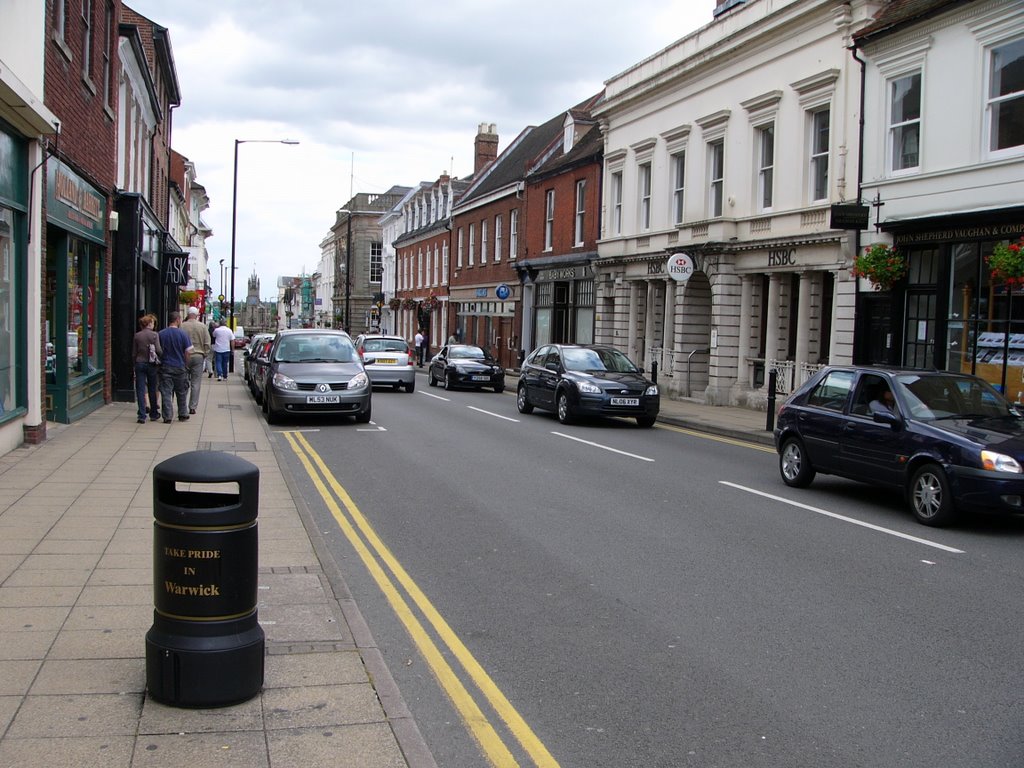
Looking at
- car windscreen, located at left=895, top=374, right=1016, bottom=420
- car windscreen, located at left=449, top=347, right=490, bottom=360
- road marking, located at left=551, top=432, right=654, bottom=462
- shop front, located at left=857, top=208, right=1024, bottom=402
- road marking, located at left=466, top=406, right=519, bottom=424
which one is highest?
shop front, located at left=857, top=208, right=1024, bottom=402

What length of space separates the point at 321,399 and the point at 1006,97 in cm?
1236

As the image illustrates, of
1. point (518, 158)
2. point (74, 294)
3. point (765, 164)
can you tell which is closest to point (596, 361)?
point (765, 164)

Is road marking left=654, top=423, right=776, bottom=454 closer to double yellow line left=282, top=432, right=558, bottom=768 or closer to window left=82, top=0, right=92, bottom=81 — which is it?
double yellow line left=282, top=432, right=558, bottom=768

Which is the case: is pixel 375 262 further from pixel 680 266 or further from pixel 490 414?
pixel 490 414

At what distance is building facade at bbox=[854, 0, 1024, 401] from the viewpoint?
1562 centimetres

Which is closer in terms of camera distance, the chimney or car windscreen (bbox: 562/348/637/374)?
car windscreen (bbox: 562/348/637/374)

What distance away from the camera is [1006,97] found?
51.4 feet

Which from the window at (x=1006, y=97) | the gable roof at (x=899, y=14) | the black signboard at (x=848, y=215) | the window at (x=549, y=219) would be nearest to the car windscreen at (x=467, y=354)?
the window at (x=549, y=219)

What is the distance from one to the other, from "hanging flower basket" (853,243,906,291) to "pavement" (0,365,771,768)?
478 inches

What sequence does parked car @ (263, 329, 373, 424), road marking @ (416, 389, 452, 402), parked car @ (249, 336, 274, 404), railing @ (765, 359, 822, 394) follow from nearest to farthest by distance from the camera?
1. parked car @ (263, 329, 373, 424)
2. parked car @ (249, 336, 274, 404)
3. railing @ (765, 359, 822, 394)
4. road marking @ (416, 389, 452, 402)

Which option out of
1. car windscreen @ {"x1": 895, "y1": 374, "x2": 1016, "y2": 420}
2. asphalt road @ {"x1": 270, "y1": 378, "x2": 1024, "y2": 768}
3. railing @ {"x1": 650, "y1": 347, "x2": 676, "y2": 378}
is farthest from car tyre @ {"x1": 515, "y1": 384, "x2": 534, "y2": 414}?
car windscreen @ {"x1": 895, "y1": 374, "x2": 1016, "y2": 420}

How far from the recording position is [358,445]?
14.6 metres

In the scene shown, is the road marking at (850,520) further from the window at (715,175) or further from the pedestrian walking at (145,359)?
the window at (715,175)

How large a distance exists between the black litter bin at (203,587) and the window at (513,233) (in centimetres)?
3620
